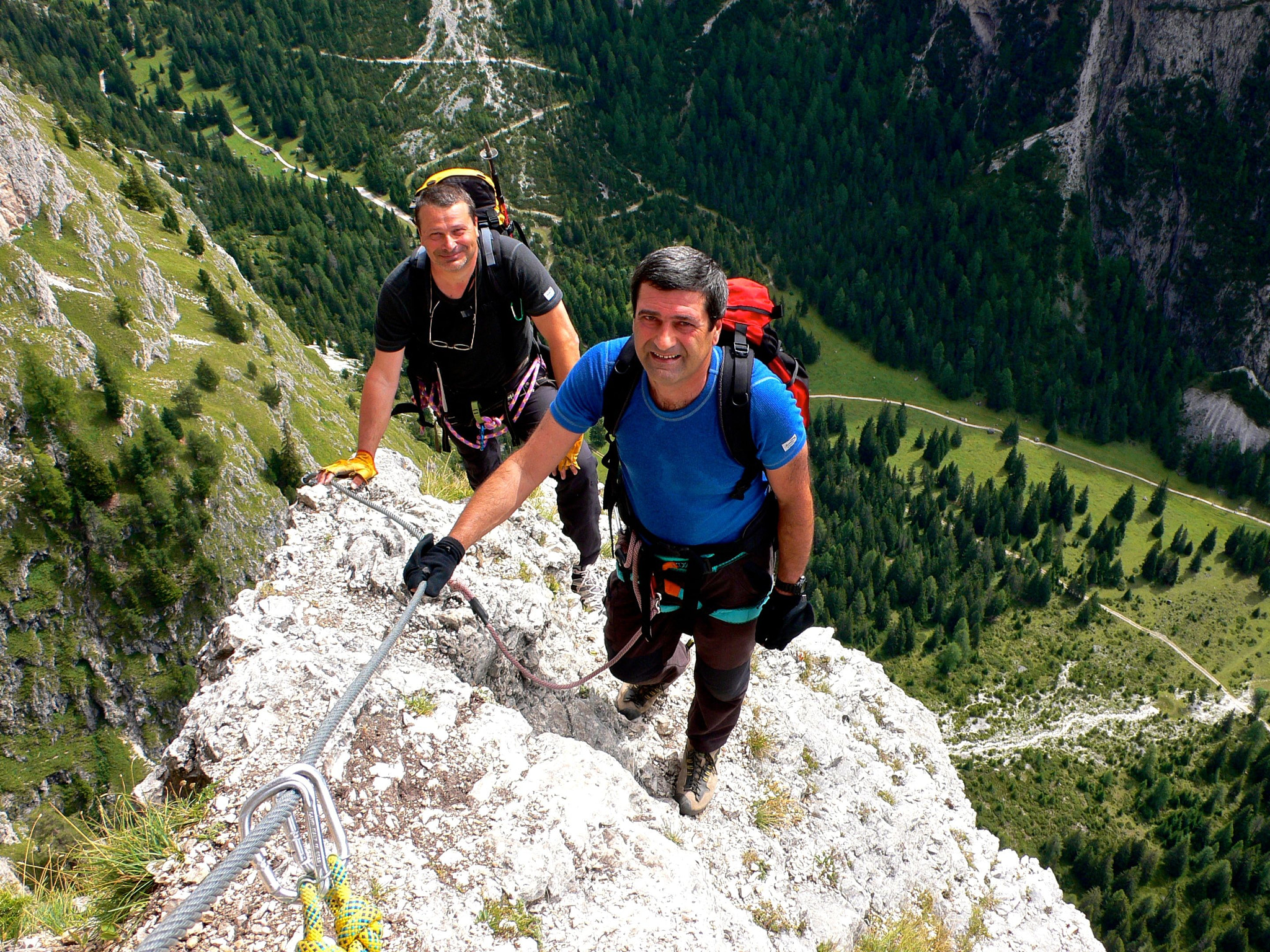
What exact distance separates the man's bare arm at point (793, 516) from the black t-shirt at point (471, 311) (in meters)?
3.18

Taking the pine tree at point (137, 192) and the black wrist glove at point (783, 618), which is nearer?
the black wrist glove at point (783, 618)

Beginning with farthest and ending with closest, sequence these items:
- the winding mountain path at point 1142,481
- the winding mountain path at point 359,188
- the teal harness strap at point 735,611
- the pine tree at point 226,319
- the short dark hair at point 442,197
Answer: the winding mountain path at point 359,188 → the winding mountain path at point 1142,481 → the pine tree at point 226,319 → the short dark hair at point 442,197 → the teal harness strap at point 735,611

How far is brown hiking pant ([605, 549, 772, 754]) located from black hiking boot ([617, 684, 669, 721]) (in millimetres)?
388

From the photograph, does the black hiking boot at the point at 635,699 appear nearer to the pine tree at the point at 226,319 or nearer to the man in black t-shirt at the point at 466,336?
the man in black t-shirt at the point at 466,336

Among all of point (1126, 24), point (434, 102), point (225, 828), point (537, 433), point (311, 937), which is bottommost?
point (225, 828)

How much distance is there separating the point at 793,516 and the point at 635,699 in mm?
3847

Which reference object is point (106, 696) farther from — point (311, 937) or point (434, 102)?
point (434, 102)

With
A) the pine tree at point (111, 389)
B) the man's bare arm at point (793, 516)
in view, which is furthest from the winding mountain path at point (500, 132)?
the man's bare arm at point (793, 516)

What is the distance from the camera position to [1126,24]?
172 metres

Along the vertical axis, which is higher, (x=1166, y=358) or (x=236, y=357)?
(x=1166, y=358)

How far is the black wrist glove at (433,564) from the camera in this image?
5.35 m

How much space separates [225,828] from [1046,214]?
205764mm

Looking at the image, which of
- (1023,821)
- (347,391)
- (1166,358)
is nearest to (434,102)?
(347,391)

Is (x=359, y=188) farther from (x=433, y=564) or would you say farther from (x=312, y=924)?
(x=312, y=924)
